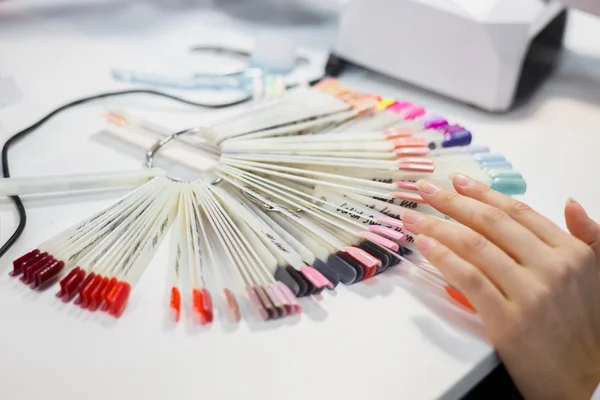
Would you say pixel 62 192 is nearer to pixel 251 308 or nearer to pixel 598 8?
pixel 251 308

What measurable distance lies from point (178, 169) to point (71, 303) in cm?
20

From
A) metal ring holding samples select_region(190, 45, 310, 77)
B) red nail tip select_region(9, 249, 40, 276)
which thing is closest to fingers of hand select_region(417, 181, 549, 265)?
red nail tip select_region(9, 249, 40, 276)

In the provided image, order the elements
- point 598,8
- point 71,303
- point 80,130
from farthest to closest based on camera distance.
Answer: point 598,8 < point 80,130 < point 71,303

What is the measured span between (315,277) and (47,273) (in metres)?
0.20

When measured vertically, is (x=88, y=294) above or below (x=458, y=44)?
below

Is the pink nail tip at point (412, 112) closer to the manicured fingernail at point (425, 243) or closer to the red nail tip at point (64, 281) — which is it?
the manicured fingernail at point (425, 243)

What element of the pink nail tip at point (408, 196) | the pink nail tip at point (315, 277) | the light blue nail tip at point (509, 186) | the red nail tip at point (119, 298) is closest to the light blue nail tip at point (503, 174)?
the light blue nail tip at point (509, 186)

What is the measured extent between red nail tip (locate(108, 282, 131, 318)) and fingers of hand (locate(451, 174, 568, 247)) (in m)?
0.28

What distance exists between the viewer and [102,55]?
85 cm

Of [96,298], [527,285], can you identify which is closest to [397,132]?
[527,285]

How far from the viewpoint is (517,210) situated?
491mm

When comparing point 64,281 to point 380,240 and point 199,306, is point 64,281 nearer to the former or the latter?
point 199,306

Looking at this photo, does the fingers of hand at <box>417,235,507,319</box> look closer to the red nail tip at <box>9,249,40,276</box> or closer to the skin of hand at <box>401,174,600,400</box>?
the skin of hand at <box>401,174,600,400</box>

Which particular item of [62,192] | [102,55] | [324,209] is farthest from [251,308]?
[102,55]
